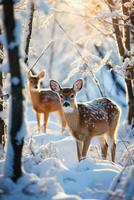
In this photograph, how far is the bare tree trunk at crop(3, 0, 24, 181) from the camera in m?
5.57

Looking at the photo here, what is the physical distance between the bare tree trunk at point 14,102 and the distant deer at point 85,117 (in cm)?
350

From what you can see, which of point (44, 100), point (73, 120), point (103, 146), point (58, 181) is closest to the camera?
point (58, 181)

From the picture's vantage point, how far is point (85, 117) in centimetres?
966

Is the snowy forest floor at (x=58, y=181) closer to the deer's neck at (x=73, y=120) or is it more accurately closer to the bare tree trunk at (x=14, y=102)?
the bare tree trunk at (x=14, y=102)

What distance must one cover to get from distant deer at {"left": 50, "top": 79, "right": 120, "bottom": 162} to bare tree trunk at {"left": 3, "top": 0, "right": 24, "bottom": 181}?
350 cm

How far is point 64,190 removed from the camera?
595 centimetres

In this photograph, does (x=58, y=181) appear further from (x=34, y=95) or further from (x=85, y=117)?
(x=34, y=95)

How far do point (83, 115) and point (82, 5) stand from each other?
2.01 meters

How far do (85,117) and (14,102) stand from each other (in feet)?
13.4

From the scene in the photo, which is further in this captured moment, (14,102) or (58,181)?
(58,181)

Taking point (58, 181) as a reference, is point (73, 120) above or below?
above

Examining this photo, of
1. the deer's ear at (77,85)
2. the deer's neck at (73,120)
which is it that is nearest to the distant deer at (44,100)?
the deer's ear at (77,85)

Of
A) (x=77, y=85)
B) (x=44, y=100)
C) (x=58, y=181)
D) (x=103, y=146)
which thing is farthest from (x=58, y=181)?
(x=44, y=100)

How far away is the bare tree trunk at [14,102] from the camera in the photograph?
5.57 m
